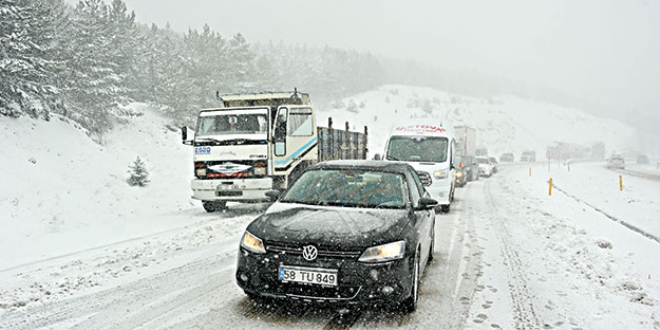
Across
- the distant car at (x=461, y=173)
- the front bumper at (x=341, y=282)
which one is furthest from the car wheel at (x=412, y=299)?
the distant car at (x=461, y=173)

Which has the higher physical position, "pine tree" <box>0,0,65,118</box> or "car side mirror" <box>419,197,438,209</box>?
"pine tree" <box>0,0,65,118</box>

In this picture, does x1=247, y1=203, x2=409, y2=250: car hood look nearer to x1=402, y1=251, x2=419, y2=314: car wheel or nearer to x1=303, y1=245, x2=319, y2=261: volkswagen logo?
x1=303, y1=245, x2=319, y2=261: volkswagen logo

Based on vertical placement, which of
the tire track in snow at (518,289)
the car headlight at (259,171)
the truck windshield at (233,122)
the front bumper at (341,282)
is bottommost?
the tire track in snow at (518,289)

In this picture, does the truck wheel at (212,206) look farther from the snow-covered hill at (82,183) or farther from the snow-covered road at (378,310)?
the snow-covered road at (378,310)

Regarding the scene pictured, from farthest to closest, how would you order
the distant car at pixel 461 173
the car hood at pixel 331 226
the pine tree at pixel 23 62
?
the distant car at pixel 461 173
the pine tree at pixel 23 62
the car hood at pixel 331 226

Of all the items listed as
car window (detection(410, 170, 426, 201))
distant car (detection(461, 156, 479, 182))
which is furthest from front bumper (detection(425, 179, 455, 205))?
distant car (detection(461, 156, 479, 182))

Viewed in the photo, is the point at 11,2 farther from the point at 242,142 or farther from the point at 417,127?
the point at 417,127

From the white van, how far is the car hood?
25.9 feet

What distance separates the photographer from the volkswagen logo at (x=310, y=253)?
4.11 meters

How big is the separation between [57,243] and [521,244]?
8.86m

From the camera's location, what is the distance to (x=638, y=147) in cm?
12294

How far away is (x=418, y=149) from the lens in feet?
44.8

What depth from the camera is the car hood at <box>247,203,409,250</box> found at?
420 cm

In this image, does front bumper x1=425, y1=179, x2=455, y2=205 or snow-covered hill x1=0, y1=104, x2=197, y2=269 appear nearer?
snow-covered hill x1=0, y1=104, x2=197, y2=269
